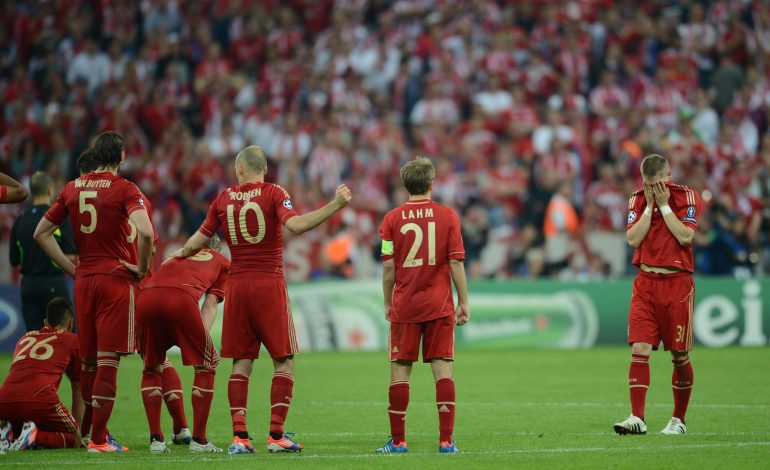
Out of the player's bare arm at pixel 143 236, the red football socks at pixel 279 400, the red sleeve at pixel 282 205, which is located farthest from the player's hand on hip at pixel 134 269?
the red football socks at pixel 279 400

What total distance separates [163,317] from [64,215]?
123 cm

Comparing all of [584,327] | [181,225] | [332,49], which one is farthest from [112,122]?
[584,327]

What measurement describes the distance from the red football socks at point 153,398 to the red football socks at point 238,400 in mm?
714

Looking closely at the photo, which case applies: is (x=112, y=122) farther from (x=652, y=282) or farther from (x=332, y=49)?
(x=652, y=282)

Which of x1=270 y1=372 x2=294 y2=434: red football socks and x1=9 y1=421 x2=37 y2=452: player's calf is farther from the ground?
x1=270 y1=372 x2=294 y2=434: red football socks

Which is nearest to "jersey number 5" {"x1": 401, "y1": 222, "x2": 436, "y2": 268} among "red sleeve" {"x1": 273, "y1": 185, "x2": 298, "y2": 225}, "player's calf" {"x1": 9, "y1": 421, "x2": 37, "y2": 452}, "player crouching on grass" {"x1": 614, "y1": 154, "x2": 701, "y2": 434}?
"red sleeve" {"x1": 273, "y1": 185, "x2": 298, "y2": 225}

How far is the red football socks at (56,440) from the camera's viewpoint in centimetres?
1004

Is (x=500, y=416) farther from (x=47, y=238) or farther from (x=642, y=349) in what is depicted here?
(x=47, y=238)

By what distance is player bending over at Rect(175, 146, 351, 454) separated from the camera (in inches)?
369

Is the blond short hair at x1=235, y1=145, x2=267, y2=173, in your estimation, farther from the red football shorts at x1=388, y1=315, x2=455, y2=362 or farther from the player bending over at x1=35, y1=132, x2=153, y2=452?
the red football shorts at x1=388, y1=315, x2=455, y2=362

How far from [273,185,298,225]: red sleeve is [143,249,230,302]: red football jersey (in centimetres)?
99

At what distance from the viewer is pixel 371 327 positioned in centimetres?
2116

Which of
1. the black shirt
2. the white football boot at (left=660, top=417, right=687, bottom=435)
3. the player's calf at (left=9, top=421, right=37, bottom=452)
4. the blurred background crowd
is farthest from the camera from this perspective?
the blurred background crowd

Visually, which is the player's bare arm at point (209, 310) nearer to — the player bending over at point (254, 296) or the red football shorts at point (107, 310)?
the player bending over at point (254, 296)
